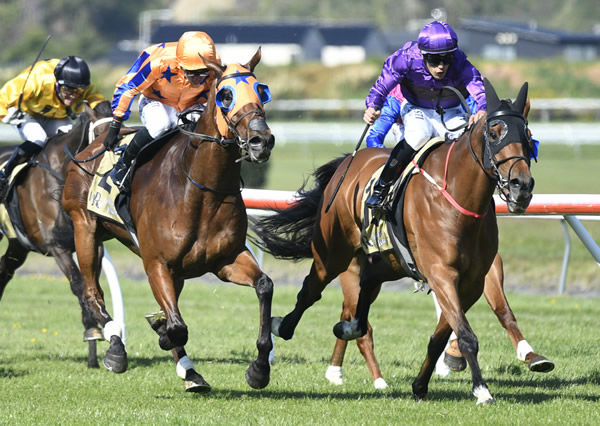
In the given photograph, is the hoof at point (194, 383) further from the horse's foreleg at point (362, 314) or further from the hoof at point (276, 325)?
the horse's foreleg at point (362, 314)

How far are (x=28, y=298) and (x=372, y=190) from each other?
6577 millimetres

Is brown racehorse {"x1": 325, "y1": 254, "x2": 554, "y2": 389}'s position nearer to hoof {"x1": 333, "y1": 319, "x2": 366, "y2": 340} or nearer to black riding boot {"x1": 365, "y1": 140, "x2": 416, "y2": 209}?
hoof {"x1": 333, "y1": 319, "x2": 366, "y2": 340}

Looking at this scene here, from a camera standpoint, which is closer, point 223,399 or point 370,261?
point 223,399

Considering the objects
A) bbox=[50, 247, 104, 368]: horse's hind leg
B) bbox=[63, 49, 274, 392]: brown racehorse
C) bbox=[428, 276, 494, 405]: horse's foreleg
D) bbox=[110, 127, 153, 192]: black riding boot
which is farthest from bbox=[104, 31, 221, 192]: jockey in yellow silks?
bbox=[428, 276, 494, 405]: horse's foreleg

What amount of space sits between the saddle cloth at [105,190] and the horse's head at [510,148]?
2551 millimetres

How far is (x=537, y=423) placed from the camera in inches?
208

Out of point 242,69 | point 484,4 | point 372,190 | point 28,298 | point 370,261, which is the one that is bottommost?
point 28,298

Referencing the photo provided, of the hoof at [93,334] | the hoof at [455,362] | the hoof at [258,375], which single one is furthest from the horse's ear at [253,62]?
the hoof at [455,362]

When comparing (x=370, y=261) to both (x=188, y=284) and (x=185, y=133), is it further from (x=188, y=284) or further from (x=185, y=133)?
(x=188, y=284)

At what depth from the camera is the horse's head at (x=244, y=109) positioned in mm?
5398

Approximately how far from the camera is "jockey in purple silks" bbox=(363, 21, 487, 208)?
639 centimetres

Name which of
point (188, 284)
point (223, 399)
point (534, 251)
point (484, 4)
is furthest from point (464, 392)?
point (484, 4)

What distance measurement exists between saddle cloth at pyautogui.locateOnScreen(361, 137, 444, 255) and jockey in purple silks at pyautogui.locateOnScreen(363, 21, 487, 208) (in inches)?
4.2

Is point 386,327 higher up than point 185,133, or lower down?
lower down
